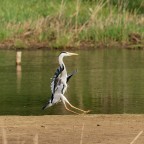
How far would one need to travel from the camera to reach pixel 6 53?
2853cm

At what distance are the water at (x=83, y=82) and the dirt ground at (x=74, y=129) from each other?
1.84 metres

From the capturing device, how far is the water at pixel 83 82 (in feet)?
47.8

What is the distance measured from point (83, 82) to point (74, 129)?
346 inches

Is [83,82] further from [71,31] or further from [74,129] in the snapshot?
[71,31]

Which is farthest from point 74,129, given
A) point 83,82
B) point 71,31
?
point 71,31

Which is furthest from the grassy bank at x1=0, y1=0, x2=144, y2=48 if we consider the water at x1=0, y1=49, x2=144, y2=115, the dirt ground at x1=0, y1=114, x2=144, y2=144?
the dirt ground at x1=0, y1=114, x2=144, y2=144

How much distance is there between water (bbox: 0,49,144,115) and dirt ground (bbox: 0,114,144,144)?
1.84 m

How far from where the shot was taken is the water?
14.6m

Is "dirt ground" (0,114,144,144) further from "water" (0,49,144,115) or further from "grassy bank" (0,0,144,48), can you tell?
"grassy bank" (0,0,144,48)

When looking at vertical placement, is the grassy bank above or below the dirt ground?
above

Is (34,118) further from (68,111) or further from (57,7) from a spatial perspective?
A: (57,7)

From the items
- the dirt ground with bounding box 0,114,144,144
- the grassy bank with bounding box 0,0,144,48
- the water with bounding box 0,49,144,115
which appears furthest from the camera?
the grassy bank with bounding box 0,0,144,48

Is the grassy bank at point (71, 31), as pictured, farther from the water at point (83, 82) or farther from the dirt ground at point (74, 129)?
the dirt ground at point (74, 129)

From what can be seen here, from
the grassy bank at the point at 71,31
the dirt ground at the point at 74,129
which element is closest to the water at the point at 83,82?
the grassy bank at the point at 71,31
